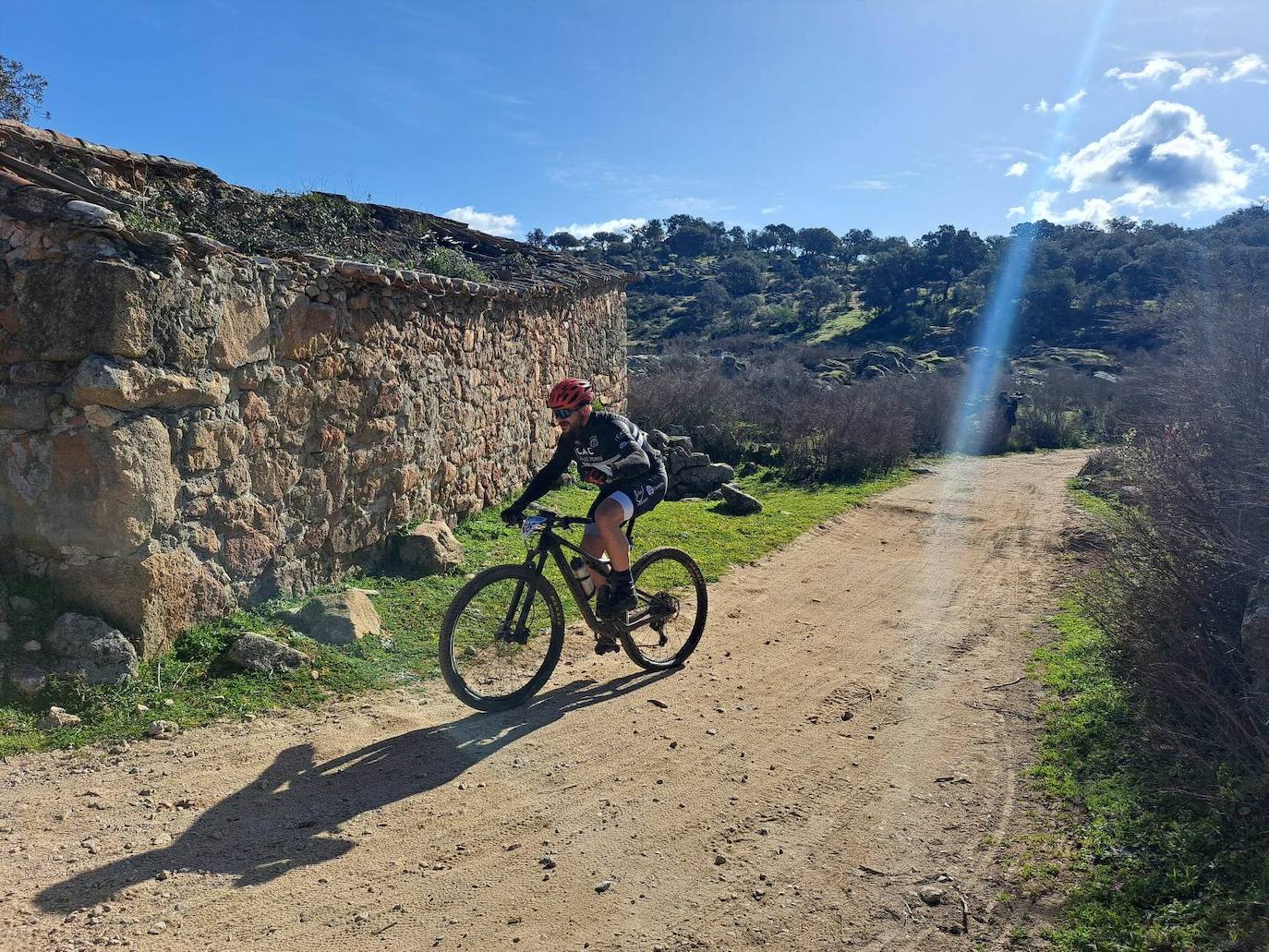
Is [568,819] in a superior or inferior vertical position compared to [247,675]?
inferior

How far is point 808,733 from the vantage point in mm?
4645


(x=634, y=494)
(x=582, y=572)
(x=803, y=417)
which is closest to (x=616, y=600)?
(x=582, y=572)

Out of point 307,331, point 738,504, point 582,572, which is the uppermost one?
point 307,331

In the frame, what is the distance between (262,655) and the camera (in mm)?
4906

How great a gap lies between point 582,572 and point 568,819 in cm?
177

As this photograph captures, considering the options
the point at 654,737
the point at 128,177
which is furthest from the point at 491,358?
the point at 654,737

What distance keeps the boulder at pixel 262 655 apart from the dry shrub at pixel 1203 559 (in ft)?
15.2

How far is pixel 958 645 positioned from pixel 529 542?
3407mm

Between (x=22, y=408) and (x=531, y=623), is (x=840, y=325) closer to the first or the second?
(x=531, y=623)

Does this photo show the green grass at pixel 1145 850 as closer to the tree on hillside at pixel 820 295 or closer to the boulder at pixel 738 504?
the boulder at pixel 738 504

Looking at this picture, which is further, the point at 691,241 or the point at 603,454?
the point at 691,241

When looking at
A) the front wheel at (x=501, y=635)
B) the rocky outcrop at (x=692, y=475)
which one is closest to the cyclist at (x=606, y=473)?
the front wheel at (x=501, y=635)

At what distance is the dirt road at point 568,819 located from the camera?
297cm

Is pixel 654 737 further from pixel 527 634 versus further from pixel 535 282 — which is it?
pixel 535 282
